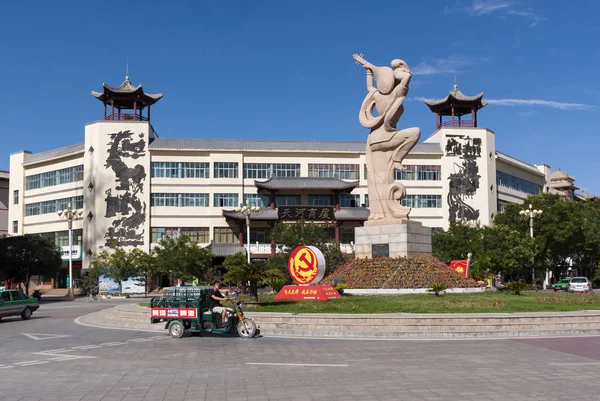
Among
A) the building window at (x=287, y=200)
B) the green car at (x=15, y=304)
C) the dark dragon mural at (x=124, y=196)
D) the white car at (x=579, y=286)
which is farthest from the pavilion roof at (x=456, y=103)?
the green car at (x=15, y=304)

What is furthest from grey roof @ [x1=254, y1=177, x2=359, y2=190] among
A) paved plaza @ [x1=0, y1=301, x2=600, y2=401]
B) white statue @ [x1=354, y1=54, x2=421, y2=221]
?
paved plaza @ [x1=0, y1=301, x2=600, y2=401]

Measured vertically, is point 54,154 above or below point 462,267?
above

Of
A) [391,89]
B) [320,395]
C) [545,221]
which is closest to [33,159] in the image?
[391,89]

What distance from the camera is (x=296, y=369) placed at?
1034 cm

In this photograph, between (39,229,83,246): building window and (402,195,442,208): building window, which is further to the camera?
(402,195,442,208): building window

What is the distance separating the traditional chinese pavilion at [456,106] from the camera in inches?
2400

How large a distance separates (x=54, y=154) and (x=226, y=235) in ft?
65.4

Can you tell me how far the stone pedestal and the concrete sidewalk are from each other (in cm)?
1102

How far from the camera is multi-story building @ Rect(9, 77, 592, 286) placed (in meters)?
56.1

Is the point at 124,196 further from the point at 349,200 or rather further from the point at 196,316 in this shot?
the point at 196,316

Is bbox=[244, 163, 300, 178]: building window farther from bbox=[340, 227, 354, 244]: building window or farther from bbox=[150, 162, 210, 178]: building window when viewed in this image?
bbox=[340, 227, 354, 244]: building window

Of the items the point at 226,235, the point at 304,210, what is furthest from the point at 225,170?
the point at 304,210

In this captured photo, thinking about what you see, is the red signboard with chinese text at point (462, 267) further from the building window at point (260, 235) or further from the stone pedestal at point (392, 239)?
the building window at point (260, 235)

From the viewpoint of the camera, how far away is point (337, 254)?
4341 cm
